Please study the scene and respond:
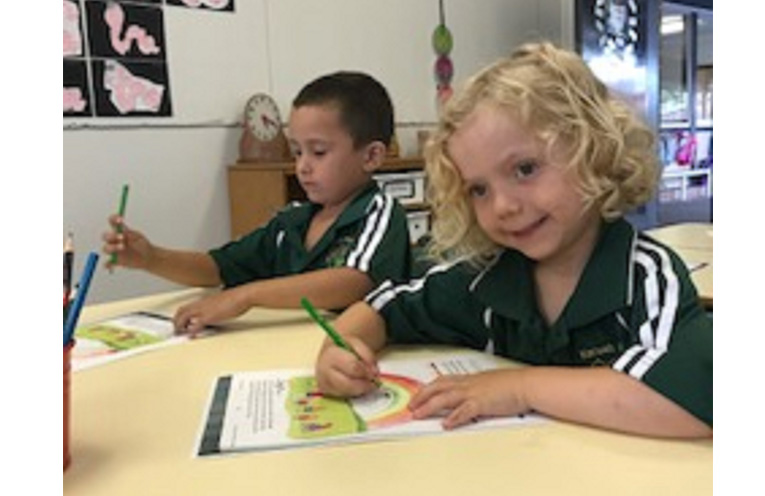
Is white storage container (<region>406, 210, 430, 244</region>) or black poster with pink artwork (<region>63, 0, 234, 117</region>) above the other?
black poster with pink artwork (<region>63, 0, 234, 117</region>)

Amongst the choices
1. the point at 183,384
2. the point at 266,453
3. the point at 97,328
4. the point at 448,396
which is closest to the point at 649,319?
Answer: the point at 448,396

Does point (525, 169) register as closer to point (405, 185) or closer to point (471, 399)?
point (471, 399)

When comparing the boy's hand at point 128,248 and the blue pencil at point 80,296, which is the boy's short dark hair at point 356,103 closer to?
the boy's hand at point 128,248

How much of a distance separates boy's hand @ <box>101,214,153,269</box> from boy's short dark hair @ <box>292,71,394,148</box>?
38 cm

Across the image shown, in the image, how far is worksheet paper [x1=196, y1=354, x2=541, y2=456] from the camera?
0.58 metres

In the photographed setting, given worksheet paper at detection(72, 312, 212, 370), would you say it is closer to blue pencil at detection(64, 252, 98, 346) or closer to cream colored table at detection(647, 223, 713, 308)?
blue pencil at detection(64, 252, 98, 346)

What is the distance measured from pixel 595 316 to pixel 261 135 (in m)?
2.23

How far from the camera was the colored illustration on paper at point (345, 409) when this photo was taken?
0.60 meters

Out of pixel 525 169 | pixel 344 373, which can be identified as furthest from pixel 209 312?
pixel 525 169

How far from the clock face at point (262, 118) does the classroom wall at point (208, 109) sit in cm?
7

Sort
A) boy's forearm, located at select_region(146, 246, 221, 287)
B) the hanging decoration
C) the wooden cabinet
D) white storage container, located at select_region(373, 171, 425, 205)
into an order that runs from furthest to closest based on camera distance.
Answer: the hanging decoration, white storage container, located at select_region(373, 171, 425, 205), the wooden cabinet, boy's forearm, located at select_region(146, 246, 221, 287)

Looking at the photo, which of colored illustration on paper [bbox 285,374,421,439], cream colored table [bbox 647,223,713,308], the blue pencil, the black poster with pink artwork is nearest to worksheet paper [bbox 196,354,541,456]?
colored illustration on paper [bbox 285,374,421,439]
